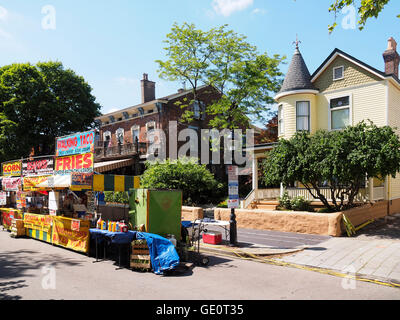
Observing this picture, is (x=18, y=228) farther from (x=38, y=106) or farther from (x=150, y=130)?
(x=38, y=106)

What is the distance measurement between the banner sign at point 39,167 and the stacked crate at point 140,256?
6.83 metres

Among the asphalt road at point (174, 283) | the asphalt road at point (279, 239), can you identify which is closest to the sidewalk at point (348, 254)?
the asphalt road at point (279, 239)

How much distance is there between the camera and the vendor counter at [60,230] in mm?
10062

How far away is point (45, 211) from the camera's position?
1405cm

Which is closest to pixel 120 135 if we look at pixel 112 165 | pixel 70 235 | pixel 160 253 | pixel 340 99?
pixel 112 165

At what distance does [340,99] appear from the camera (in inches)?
716

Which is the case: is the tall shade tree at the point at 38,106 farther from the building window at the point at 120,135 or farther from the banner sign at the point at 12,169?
the banner sign at the point at 12,169

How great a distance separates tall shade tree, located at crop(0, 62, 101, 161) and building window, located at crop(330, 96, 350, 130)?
27.2m

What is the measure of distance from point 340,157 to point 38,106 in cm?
3071

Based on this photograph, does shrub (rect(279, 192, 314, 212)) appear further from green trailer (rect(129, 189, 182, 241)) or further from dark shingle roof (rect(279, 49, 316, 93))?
A: green trailer (rect(129, 189, 182, 241))

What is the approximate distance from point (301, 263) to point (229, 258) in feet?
7.06
